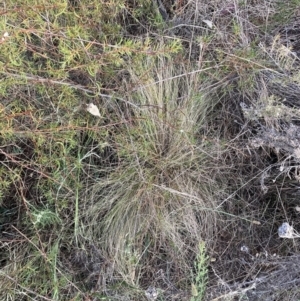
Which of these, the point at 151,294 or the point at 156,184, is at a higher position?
the point at 156,184

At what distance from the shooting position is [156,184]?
1643 mm

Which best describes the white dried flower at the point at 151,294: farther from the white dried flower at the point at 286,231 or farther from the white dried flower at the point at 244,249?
the white dried flower at the point at 286,231

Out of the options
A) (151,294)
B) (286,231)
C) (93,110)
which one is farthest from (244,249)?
(93,110)

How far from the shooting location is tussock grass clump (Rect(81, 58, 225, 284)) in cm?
163

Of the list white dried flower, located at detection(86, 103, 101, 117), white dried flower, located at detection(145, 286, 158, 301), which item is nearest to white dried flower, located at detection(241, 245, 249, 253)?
white dried flower, located at detection(145, 286, 158, 301)

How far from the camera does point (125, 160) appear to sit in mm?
1664

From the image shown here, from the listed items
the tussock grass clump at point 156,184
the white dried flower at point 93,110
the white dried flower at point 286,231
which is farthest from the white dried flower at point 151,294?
the white dried flower at point 93,110

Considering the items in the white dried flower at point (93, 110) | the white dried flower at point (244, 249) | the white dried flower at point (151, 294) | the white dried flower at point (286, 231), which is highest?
the white dried flower at point (93, 110)

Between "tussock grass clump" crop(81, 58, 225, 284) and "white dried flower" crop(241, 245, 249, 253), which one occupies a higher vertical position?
"tussock grass clump" crop(81, 58, 225, 284)

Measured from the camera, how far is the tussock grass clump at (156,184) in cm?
163

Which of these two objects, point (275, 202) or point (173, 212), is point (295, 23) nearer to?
point (275, 202)

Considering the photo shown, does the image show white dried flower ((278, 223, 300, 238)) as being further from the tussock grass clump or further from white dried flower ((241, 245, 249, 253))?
the tussock grass clump

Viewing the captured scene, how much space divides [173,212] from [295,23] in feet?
2.77

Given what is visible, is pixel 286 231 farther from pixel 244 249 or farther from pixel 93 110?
pixel 93 110
